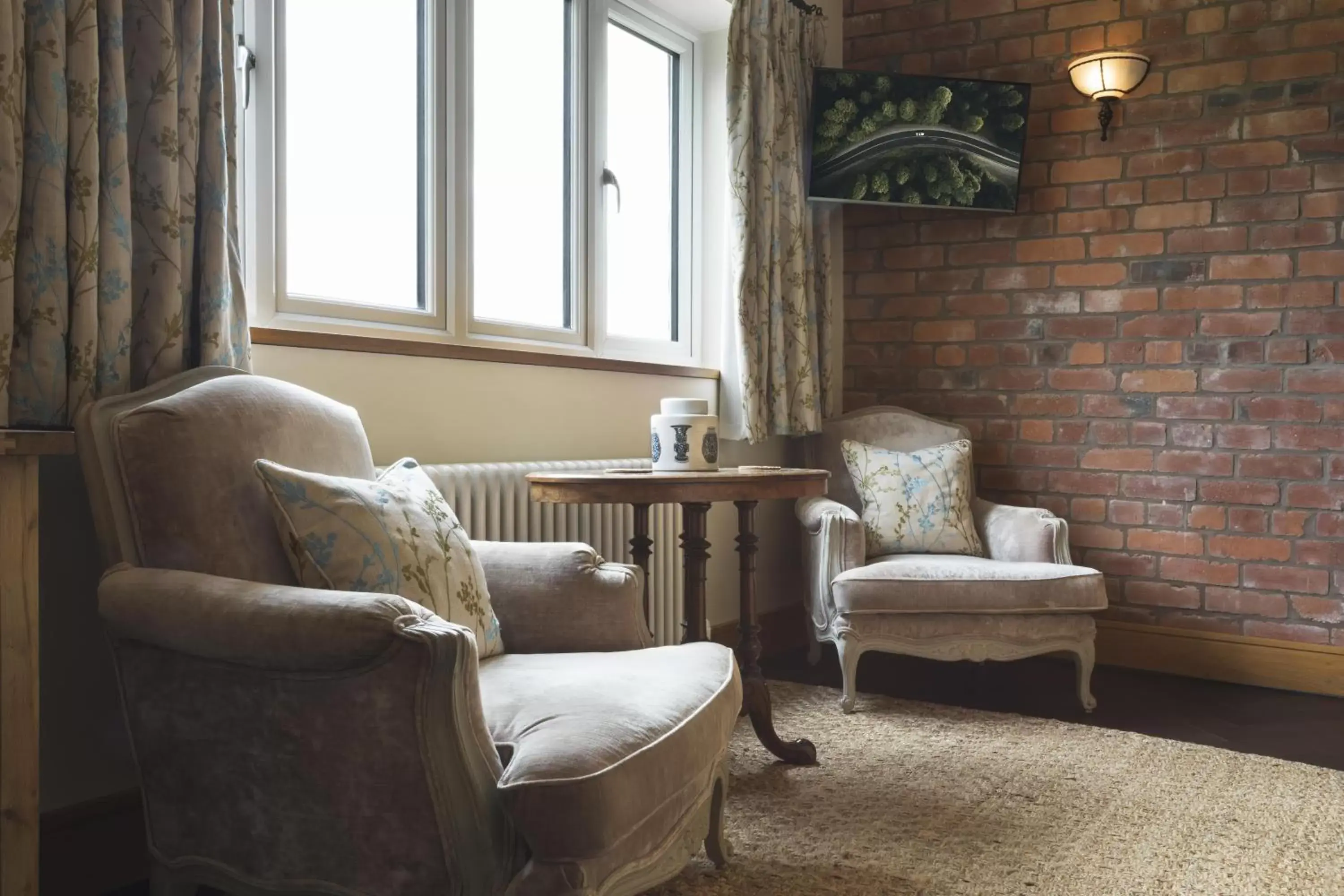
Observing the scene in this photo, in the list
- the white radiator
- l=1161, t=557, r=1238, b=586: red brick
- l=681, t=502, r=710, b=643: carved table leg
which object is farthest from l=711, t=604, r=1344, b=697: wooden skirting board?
l=681, t=502, r=710, b=643: carved table leg

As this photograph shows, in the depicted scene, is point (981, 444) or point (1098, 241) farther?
point (981, 444)

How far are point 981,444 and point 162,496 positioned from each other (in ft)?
10.0

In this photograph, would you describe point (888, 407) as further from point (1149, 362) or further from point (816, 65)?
point (816, 65)

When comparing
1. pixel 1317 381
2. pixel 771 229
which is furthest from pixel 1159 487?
pixel 771 229

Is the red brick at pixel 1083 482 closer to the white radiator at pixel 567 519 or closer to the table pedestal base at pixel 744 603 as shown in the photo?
the white radiator at pixel 567 519

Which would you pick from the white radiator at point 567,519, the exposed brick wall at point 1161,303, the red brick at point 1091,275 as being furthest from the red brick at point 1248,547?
the white radiator at point 567,519

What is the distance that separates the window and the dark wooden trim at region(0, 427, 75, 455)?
802 mm

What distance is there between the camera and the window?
7.85 ft

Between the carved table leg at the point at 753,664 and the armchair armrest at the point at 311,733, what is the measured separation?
46.1 inches

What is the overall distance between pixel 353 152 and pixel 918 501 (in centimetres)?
201

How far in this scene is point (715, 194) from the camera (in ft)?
12.3

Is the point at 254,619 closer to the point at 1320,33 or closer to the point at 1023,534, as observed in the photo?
the point at 1023,534

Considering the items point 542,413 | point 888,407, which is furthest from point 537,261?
point 888,407

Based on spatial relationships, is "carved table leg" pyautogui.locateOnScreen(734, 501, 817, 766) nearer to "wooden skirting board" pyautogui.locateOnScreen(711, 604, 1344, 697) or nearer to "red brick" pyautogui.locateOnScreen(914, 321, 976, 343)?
"wooden skirting board" pyautogui.locateOnScreen(711, 604, 1344, 697)
